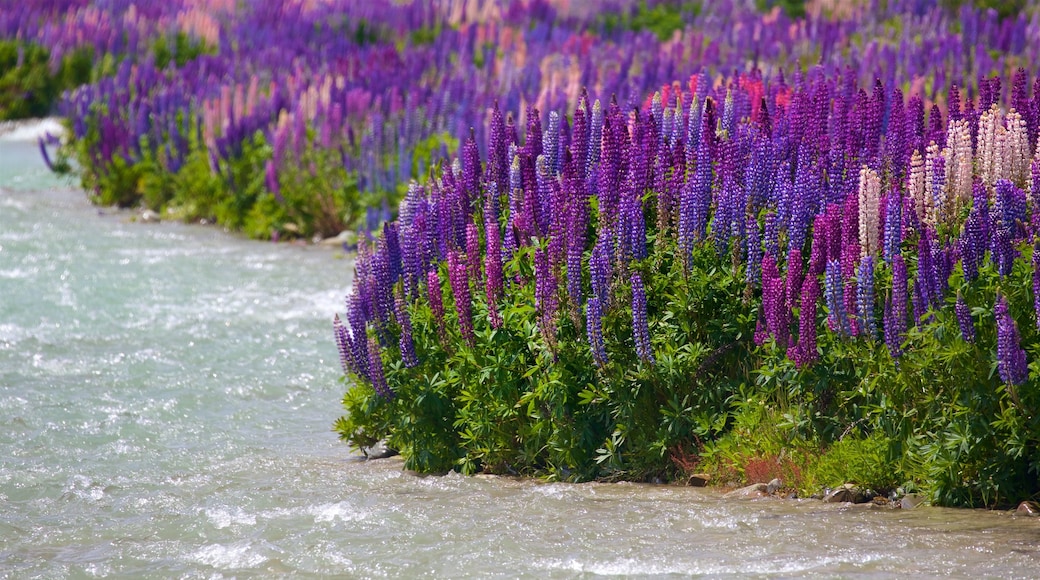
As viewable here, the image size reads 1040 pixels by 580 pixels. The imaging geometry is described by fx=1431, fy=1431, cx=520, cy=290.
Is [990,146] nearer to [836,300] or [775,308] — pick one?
[836,300]

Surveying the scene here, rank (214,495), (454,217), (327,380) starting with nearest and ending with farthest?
(214,495), (454,217), (327,380)

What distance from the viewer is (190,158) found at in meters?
18.9

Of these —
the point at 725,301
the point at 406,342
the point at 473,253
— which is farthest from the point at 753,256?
the point at 406,342

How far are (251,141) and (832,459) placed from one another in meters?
12.8

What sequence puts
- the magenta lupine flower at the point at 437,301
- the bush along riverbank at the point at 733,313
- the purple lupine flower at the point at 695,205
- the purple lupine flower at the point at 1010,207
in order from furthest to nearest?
the magenta lupine flower at the point at 437,301 < the purple lupine flower at the point at 695,205 < the purple lupine flower at the point at 1010,207 < the bush along riverbank at the point at 733,313

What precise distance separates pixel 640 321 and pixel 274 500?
87.4 inches

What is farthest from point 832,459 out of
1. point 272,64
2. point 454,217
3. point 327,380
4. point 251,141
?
point 272,64

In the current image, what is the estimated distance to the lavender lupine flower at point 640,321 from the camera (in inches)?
285

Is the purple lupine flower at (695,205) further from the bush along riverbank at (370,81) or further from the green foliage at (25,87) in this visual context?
the green foliage at (25,87)

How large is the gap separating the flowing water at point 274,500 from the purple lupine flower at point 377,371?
49cm

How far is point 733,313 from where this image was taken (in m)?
7.49

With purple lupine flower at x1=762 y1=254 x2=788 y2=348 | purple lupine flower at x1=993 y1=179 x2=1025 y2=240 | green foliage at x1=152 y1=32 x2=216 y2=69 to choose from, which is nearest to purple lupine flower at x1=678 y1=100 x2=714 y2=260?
purple lupine flower at x1=762 y1=254 x2=788 y2=348

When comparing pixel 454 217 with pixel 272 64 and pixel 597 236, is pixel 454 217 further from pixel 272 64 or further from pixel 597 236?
pixel 272 64

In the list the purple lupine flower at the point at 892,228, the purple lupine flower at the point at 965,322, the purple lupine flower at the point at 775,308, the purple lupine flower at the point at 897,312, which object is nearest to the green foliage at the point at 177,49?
the purple lupine flower at the point at 775,308
